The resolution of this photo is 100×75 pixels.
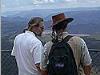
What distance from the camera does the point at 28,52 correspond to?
2629 millimetres

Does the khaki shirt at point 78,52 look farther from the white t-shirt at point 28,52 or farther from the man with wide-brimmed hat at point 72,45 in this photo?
the white t-shirt at point 28,52

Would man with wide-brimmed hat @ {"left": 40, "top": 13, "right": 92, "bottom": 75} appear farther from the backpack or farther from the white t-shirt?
the white t-shirt

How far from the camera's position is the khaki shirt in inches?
88.9

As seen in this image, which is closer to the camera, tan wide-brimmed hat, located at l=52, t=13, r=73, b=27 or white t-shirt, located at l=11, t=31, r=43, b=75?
tan wide-brimmed hat, located at l=52, t=13, r=73, b=27

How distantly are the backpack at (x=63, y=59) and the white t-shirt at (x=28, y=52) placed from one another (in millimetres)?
300

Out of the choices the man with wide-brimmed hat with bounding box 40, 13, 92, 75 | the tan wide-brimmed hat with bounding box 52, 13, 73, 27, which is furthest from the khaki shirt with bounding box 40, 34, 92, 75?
the tan wide-brimmed hat with bounding box 52, 13, 73, 27

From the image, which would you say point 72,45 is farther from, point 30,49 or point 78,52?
point 30,49

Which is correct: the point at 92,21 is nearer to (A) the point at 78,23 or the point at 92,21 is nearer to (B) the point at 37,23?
(A) the point at 78,23

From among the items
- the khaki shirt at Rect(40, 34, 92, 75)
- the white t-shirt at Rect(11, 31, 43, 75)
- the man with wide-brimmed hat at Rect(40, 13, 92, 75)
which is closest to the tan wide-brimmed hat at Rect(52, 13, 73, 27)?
the man with wide-brimmed hat at Rect(40, 13, 92, 75)

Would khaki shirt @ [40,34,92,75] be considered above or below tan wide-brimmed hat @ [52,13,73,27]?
below

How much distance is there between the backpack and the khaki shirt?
0.13 ft

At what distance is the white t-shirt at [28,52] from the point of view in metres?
2.56

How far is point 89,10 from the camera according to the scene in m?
3.32

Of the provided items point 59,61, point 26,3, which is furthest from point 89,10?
point 59,61
